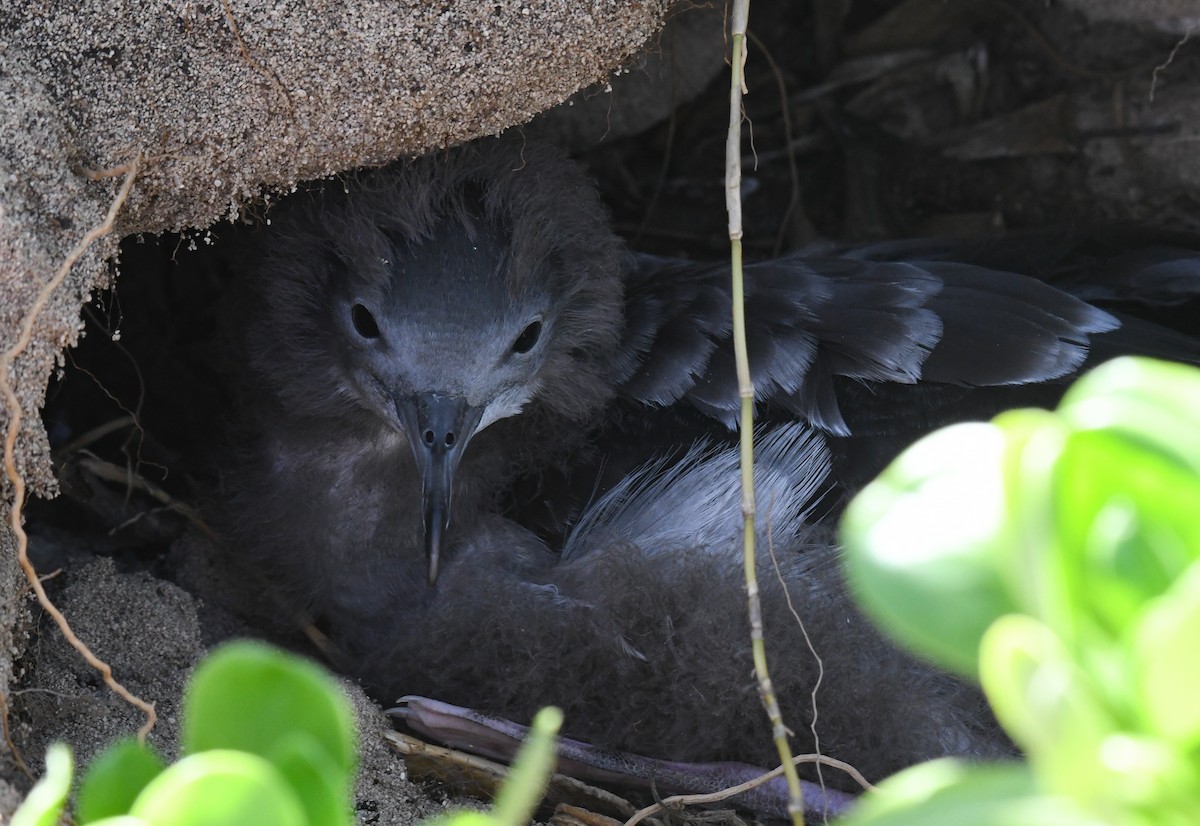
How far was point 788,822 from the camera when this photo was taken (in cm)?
211

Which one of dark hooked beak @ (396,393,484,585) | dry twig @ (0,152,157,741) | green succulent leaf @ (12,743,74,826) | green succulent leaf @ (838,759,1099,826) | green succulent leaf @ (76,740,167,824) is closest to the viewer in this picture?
green succulent leaf @ (838,759,1099,826)

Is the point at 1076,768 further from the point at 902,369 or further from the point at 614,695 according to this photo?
the point at 902,369

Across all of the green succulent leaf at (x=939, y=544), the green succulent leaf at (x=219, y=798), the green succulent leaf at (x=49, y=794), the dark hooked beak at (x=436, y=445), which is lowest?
the green succulent leaf at (x=49, y=794)

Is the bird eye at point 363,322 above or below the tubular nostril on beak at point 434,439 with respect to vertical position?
above

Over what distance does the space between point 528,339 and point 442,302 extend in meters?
0.22

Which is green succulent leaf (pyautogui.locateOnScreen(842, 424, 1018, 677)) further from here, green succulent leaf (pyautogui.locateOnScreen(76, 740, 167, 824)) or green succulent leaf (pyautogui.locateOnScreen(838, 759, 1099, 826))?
green succulent leaf (pyautogui.locateOnScreen(76, 740, 167, 824))

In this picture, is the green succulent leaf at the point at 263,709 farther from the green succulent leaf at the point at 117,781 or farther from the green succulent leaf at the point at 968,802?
the green succulent leaf at the point at 968,802

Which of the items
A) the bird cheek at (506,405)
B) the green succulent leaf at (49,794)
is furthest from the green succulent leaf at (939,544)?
the bird cheek at (506,405)

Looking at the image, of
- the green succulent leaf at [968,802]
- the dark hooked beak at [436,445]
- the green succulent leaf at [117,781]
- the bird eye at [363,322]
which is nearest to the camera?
the green succulent leaf at [968,802]

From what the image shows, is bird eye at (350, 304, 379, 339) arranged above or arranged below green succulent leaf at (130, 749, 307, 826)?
above

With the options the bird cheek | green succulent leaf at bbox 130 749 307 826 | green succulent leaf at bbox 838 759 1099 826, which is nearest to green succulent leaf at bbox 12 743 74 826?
green succulent leaf at bbox 130 749 307 826

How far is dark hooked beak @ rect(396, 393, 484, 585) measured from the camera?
2035 mm

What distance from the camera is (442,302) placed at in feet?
6.96

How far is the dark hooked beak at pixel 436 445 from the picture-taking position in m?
2.04
